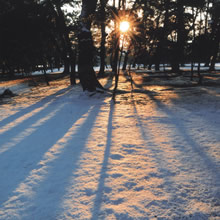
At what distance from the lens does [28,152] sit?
3.70 meters

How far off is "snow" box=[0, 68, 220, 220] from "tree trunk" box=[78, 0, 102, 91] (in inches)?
174

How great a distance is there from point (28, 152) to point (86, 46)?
24.6 ft

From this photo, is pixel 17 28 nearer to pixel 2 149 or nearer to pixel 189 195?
pixel 2 149

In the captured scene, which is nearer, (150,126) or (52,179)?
(52,179)

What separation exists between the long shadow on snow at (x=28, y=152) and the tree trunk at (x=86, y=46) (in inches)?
164

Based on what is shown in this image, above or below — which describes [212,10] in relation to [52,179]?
above

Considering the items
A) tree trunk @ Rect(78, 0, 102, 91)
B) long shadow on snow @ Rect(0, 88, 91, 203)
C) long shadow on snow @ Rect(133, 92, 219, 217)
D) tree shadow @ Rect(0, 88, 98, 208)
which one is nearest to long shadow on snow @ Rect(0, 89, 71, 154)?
tree shadow @ Rect(0, 88, 98, 208)

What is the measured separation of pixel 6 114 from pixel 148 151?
18.5 feet

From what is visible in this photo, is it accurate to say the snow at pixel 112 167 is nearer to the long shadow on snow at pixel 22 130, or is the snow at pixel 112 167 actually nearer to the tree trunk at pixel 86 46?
the long shadow on snow at pixel 22 130

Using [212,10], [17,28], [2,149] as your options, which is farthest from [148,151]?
[212,10]

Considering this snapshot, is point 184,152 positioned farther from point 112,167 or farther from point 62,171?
point 62,171

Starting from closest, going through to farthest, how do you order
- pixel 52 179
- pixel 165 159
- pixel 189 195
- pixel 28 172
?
1. pixel 189 195
2. pixel 52 179
3. pixel 28 172
4. pixel 165 159

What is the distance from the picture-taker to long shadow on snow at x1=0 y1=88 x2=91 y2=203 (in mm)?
2787

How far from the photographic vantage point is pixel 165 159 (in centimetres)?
327
